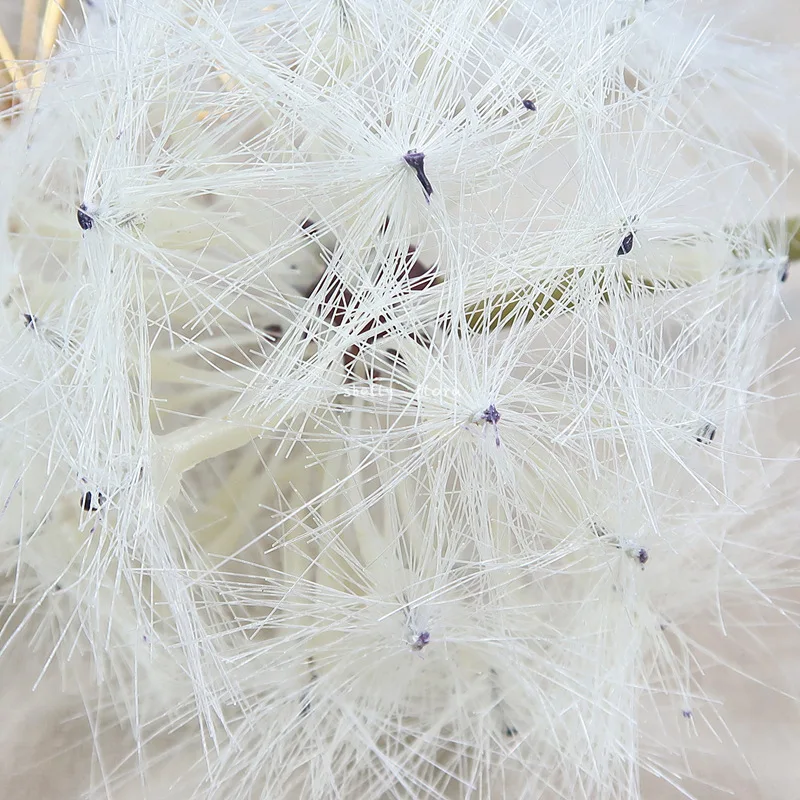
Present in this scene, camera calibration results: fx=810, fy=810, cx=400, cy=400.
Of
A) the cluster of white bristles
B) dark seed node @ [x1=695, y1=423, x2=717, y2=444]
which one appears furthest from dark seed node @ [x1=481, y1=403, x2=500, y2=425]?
dark seed node @ [x1=695, y1=423, x2=717, y2=444]

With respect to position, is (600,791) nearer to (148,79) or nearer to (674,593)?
(674,593)

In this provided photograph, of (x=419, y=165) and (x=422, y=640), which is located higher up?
(x=419, y=165)

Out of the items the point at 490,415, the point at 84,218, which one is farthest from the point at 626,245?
the point at 84,218

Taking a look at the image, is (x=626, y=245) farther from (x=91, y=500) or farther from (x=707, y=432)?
(x=91, y=500)

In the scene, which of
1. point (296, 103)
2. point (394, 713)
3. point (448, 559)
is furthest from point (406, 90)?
point (394, 713)

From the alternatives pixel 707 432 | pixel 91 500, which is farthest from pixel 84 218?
pixel 707 432

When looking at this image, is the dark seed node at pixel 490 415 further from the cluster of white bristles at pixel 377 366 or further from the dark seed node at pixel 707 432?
the dark seed node at pixel 707 432

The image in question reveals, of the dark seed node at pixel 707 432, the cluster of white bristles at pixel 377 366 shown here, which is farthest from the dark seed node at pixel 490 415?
the dark seed node at pixel 707 432

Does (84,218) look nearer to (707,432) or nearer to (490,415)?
(490,415)
